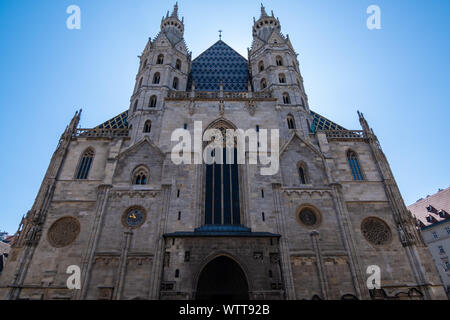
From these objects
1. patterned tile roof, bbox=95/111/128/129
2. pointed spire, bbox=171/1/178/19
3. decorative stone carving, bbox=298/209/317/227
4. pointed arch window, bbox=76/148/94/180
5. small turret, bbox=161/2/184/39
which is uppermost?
pointed spire, bbox=171/1/178/19

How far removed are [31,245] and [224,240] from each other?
11.5 meters

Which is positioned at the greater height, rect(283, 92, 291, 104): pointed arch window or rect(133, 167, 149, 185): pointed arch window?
rect(283, 92, 291, 104): pointed arch window

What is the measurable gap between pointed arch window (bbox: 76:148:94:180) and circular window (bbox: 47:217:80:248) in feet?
10.6

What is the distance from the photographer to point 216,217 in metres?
16.8

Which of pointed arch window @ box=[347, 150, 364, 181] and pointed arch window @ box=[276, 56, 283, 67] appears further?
pointed arch window @ box=[276, 56, 283, 67]

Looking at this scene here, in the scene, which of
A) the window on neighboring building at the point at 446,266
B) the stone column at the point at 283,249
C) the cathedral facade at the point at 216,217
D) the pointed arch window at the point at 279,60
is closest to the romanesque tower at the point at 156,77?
the cathedral facade at the point at 216,217

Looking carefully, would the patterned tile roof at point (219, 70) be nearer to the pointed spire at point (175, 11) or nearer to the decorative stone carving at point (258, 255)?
the pointed spire at point (175, 11)

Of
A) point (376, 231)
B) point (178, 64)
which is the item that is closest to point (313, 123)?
point (376, 231)

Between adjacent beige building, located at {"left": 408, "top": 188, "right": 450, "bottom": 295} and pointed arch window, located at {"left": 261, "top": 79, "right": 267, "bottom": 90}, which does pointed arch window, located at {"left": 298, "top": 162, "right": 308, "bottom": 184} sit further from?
adjacent beige building, located at {"left": 408, "top": 188, "right": 450, "bottom": 295}

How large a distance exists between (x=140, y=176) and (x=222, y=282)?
8.96 metres

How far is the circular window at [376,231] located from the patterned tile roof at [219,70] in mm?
15670

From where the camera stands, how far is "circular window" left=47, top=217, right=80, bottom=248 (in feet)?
51.2

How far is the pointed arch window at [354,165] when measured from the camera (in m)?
18.9

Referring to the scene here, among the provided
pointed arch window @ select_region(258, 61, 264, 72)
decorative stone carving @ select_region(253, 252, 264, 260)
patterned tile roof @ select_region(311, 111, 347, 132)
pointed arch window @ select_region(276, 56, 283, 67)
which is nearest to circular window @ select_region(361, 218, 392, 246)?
decorative stone carving @ select_region(253, 252, 264, 260)
